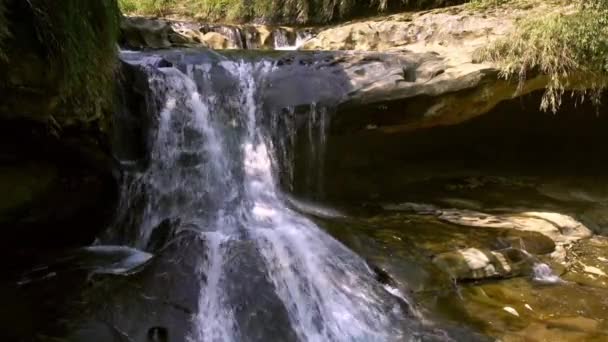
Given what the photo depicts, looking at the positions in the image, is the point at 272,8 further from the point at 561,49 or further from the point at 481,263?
the point at 481,263

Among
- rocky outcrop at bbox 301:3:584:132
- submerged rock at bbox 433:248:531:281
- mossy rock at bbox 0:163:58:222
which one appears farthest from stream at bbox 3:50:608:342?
rocky outcrop at bbox 301:3:584:132

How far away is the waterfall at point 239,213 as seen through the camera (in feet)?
12.8

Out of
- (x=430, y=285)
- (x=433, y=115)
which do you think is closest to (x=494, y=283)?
(x=430, y=285)

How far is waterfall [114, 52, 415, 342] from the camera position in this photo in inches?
154

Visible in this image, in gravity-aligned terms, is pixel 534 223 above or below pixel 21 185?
below

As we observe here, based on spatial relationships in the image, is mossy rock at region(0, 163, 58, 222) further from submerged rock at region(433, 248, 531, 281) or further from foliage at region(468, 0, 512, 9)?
foliage at region(468, 0, 512, 9)

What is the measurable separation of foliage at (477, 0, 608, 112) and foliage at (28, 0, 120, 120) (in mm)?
4147

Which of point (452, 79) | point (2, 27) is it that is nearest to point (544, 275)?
point (452, 79)

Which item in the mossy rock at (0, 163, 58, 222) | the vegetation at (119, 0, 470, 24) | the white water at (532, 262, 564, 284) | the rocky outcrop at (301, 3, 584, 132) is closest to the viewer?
the mossy rock at (0, 163, 58, 222)

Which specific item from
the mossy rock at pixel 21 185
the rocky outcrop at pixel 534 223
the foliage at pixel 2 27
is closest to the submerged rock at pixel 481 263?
the rocky outcrop at pixel 534 223

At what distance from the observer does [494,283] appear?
459cm

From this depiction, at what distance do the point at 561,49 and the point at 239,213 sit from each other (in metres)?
3.95

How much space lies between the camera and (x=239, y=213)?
5414mm

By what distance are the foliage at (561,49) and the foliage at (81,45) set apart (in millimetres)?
4147
